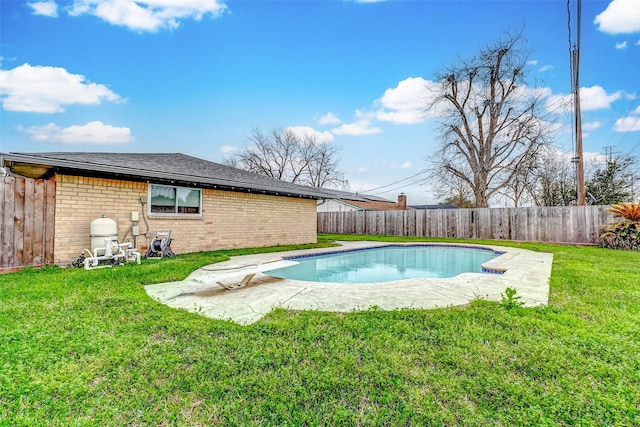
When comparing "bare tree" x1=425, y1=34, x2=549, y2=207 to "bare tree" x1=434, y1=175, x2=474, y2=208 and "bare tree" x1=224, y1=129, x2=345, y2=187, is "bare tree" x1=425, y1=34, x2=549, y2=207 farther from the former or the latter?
"bare tree" x1=224, y1=129, x2=345, y2=187

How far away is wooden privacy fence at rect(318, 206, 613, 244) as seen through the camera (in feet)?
41.3

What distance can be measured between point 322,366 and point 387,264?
23.5ft

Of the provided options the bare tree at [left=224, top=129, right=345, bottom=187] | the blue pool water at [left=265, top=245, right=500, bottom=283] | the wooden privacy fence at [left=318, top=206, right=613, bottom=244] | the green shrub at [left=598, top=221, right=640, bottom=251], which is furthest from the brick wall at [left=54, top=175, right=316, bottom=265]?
the bare tree at [left=224, top=129, right=345, bottom=187]

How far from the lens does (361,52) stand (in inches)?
546

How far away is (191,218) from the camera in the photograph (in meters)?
9.15

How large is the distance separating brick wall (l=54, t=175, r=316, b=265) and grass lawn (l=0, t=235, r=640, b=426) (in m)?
3.63

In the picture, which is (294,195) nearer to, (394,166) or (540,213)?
(540,213)

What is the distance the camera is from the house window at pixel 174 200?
838 centimetres

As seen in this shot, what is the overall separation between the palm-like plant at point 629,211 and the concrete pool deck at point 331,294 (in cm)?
848

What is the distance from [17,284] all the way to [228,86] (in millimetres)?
12337

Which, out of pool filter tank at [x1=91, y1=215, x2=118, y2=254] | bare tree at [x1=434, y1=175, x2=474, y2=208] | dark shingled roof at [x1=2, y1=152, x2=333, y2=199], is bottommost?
pool filter tank at [x1=91, y1=215, x2=118, y2=254]

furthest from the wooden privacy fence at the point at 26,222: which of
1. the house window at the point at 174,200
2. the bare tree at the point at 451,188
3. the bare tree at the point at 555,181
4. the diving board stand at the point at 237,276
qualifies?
the bare tree at the point at 555,181

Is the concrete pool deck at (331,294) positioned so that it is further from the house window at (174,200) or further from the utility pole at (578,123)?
the utility pole at (578,123)

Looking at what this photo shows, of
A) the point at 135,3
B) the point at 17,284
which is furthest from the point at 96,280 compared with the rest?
the point at 135,3
